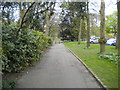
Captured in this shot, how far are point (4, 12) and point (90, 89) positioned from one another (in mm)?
5174

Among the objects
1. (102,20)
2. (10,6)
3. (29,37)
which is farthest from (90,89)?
(102,20)

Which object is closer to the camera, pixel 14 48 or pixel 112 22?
pixel 14 48

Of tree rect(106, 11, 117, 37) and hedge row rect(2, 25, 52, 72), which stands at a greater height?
tree rect(106, 11, 117, 37)

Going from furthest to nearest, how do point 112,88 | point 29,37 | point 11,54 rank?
point 29,37, point 11,54, point 112,88

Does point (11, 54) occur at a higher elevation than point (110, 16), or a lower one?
lower

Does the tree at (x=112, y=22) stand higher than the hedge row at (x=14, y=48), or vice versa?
the tree at (x=112, y=22)

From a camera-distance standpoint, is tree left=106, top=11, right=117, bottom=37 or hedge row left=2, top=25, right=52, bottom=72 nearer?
hedge row left=2, top=25, right=52, bottom=72

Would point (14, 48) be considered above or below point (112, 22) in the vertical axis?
below

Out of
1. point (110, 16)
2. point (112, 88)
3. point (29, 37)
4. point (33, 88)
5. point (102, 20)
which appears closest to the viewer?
point (112, 88)

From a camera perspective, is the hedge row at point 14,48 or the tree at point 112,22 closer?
the hedge row at point 14,48

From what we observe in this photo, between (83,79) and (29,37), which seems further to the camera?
(29,37)

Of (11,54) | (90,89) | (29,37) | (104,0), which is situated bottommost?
(90,89)

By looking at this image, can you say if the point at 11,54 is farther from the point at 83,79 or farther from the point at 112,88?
the point at 112,88

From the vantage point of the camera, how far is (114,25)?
30656mm
